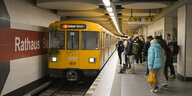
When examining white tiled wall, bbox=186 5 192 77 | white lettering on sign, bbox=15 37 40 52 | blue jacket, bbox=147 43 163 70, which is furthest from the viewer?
white tiled wall, bbox=186 5 192 77

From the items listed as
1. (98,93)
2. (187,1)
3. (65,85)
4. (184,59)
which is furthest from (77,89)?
(187,1)

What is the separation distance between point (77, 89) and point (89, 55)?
172 centimetres

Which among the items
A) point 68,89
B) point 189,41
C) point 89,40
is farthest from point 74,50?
point 189,41

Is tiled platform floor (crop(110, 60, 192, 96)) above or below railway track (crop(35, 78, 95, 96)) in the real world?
above

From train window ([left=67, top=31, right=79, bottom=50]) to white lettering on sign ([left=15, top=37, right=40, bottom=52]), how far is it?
1.40m

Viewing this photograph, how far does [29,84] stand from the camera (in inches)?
334

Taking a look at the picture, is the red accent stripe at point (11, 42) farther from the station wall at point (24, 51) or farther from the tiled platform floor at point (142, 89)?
the tiled platform floor at point (142, 89)

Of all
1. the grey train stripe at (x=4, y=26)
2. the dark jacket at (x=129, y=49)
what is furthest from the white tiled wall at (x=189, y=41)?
the grey train stripe at (x=4, y=26)

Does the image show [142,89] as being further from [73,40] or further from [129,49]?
[73,40]

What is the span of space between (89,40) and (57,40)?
51.0 inches

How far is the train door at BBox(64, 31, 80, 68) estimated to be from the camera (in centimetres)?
864

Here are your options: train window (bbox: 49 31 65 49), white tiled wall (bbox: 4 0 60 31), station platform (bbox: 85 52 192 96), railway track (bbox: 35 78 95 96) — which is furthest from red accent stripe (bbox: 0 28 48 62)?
station platform (bbox: 85 52 192 96)

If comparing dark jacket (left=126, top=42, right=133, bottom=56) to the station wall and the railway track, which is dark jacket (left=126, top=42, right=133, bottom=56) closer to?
the railway track

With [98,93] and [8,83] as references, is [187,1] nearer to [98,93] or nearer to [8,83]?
[98,93]
